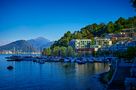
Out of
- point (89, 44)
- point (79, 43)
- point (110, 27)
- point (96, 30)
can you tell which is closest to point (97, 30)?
point (96, 30)

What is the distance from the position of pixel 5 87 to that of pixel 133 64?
18.6 metres

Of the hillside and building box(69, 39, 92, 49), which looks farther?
the hillside

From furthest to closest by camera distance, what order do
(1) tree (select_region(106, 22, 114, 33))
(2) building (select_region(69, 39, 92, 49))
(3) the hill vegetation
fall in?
(1) tree (select_region(106, 22, 114, 33)), (3) the hill vegetation, (2) building (select_region(69, 39, 92, 49))

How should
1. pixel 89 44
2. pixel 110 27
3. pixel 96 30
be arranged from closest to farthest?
pixel 89 44, pixel 110 27, pixel 96 30

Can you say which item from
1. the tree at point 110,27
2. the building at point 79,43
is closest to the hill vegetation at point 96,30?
the tree at point 110,27

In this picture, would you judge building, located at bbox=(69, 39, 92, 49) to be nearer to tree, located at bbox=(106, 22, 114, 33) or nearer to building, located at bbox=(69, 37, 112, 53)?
building, located at bbox=(69, 37, 112, 53)

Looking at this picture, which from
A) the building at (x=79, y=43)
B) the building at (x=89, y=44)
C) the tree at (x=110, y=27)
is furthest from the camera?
the tree at (x=110, y=27)

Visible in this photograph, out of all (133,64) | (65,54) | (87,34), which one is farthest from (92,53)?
(133,64)

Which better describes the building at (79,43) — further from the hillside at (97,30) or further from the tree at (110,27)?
the tree at (110,27)

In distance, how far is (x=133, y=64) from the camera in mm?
29812

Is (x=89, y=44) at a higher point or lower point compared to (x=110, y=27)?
lower

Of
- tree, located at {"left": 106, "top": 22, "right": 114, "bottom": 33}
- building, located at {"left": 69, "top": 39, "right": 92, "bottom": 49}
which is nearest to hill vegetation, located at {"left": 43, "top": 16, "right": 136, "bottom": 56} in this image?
tree, located at {"left": 106, "top": 22, "right": 114, "bottom": 33}

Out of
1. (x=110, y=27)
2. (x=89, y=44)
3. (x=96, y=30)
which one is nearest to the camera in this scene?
(x=89, y=44)

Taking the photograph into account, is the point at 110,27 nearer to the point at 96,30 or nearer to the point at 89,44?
the point at 96,30
